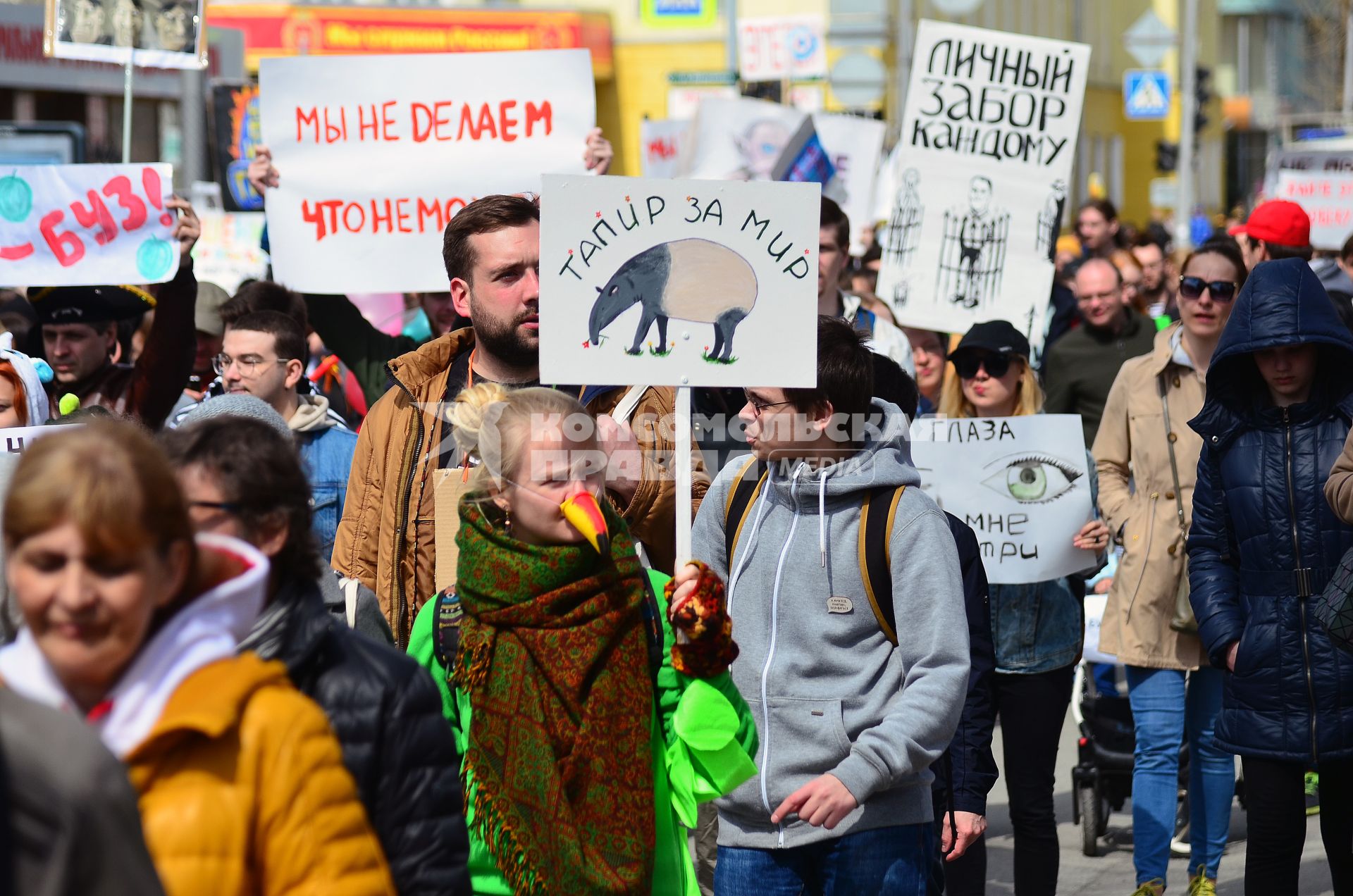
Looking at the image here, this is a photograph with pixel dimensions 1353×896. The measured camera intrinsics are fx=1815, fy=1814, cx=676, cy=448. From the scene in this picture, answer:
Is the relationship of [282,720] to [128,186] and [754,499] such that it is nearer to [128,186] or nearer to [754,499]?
[754,499]

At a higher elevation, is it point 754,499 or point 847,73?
point 847,73

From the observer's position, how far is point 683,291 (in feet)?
12.5

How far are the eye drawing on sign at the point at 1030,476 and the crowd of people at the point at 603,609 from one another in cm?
14

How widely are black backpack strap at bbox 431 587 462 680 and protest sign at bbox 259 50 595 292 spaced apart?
3.12 metres

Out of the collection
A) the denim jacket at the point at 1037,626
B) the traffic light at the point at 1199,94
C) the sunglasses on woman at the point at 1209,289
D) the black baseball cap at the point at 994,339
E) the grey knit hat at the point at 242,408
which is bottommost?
the denim jacket at the point at 1037,626

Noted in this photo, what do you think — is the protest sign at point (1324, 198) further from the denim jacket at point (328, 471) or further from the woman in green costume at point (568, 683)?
the woman in green costume at point (568, 683)

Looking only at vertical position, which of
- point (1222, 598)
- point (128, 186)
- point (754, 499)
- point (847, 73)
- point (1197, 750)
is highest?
point (847, 73)

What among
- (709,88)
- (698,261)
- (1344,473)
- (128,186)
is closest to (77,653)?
(698,261)

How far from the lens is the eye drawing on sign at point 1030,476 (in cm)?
588

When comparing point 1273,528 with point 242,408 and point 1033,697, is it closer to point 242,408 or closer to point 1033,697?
point 1033,697

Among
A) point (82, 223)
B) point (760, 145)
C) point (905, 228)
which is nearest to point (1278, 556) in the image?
point (905, 228)

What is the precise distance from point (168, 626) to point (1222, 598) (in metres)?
3.61

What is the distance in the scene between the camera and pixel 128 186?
6297mm

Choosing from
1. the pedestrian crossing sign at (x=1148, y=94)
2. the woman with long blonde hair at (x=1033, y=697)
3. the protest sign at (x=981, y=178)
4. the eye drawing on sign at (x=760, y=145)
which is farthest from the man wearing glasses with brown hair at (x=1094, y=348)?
the pedestrian crossing sign at (x=1148, y=94)
